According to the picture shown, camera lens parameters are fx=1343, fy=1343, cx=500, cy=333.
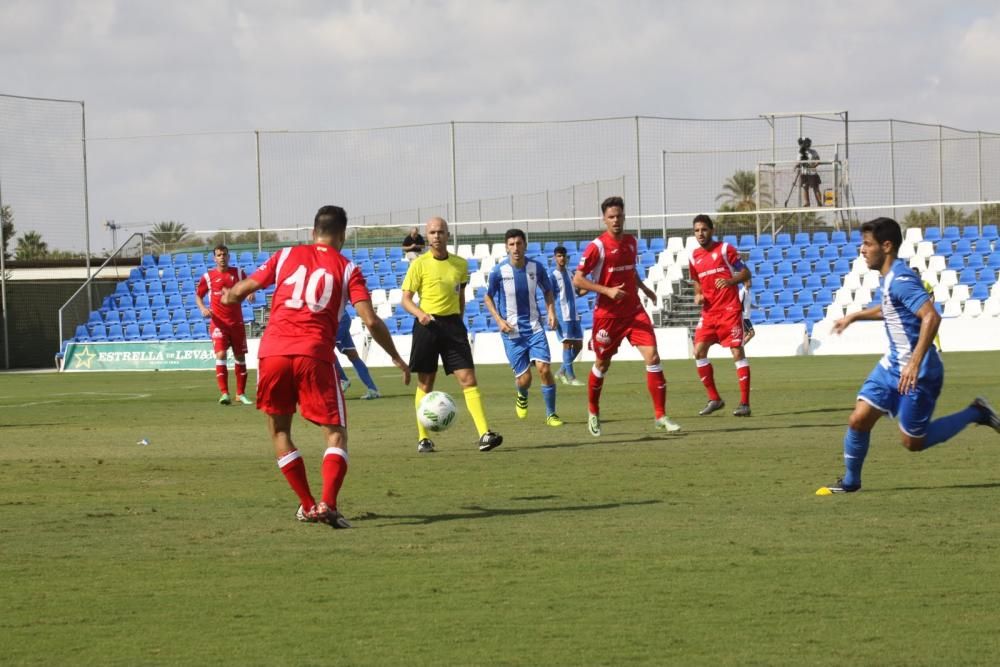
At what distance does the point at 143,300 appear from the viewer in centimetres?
3997

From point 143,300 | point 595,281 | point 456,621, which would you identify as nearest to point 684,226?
point 143,300

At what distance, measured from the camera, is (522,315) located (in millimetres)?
15328

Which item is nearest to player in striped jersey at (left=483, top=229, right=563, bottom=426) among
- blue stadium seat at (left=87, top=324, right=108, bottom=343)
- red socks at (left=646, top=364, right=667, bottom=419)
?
red socks at (left=646, top=364, right=667, bottom=419)

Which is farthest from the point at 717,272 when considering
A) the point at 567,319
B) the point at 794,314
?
the point at 794,314

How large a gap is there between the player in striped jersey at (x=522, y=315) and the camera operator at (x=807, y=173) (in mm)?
26369

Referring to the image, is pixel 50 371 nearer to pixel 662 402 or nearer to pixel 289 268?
pixel 662 402

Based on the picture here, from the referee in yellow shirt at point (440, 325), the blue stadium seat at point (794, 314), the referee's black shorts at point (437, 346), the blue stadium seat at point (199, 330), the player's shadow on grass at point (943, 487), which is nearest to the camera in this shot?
the player's shadow on grass at point (943, 487)

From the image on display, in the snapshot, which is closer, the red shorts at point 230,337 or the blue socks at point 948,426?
the blue socks at point 948,426

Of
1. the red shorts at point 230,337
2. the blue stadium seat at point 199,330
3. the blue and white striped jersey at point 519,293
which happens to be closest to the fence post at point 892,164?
the blue stadium seat at point 199,330

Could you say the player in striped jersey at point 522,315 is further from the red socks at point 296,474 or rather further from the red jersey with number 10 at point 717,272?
the red socks at point 296,474

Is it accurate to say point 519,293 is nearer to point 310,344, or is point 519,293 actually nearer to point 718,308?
point 718,308

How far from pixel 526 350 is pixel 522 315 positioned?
1.34ft

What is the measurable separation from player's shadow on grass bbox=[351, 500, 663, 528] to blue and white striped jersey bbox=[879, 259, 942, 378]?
1.86 meters

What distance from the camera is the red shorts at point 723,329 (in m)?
15.8
